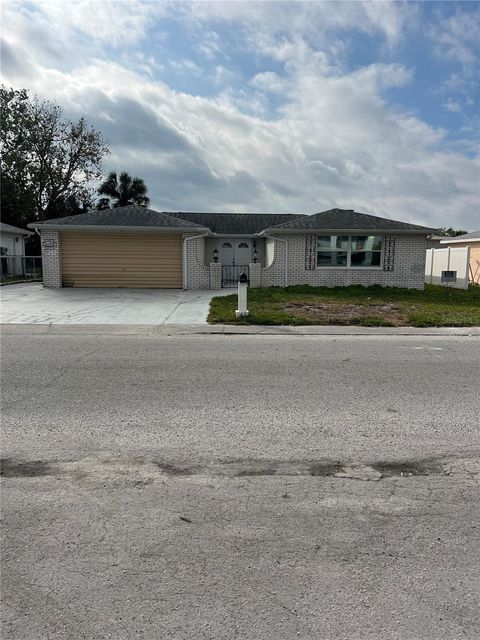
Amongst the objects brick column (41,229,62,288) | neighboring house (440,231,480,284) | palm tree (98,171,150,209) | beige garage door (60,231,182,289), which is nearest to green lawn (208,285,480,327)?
beige garage door (60,231,182,289)

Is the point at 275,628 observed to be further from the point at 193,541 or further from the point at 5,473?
the point at 5,473

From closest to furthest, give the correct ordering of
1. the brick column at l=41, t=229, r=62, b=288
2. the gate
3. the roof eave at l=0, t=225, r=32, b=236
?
the brick column at l=41, t=229, r=62, b=288, the gate, the roof eave at l=0, t=225, r=32, b=236

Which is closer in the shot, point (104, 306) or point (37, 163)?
point (104, 306)

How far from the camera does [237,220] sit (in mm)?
29672

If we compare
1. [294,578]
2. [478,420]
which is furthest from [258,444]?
[478,420]

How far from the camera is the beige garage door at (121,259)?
2088cm

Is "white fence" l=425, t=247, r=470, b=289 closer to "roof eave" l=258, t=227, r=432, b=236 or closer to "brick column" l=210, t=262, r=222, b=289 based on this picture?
"roof eave" l=258, t=227, r=432, b=236

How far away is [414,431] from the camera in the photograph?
4.68 meters

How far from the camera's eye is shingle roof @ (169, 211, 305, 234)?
27.6m

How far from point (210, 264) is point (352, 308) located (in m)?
8.55

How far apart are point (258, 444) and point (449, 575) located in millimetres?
2004

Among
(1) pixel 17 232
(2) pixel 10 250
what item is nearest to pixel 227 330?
(2) pixel 10 250

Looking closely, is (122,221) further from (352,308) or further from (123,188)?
(123,188)

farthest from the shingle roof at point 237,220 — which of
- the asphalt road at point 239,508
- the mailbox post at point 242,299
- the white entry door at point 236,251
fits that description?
the asphalt road at point 239,508
